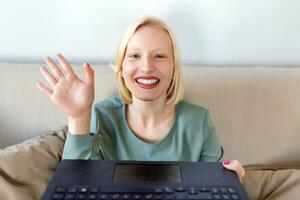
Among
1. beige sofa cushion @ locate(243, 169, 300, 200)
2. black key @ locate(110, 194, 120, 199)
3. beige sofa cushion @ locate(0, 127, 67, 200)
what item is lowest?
beige sofa cushion @ locate(243, 169, 300, 200)

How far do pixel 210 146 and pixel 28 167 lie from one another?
0.50 metres

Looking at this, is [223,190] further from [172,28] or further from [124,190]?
[172,28]

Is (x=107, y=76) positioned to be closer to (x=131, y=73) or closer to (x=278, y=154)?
(x=131, y=73)

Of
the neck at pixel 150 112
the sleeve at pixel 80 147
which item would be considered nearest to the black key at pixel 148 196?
the sleeve at pixel 80 147

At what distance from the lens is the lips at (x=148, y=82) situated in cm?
98

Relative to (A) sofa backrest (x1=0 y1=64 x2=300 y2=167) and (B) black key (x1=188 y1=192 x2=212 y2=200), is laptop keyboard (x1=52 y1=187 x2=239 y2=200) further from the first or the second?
(A) sofa backrest (x1=0 y1=64 x2=300 y2=167)

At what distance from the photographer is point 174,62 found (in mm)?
1040

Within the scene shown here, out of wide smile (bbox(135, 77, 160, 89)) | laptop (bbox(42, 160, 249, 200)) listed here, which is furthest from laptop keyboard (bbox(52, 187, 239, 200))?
wide smile (bbox(135, 77, 160, 89))

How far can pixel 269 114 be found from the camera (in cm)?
119

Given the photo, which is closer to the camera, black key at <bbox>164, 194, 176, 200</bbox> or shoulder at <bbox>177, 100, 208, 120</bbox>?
black key at <bbox>164, 194, 176, 200</bbox>

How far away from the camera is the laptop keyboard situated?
638 mm

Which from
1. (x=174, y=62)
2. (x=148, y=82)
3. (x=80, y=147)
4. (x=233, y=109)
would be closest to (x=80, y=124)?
(x=80, y=147)

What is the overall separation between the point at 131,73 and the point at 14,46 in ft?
1.78

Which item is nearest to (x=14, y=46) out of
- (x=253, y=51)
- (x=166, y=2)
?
(x=166, y=2)
